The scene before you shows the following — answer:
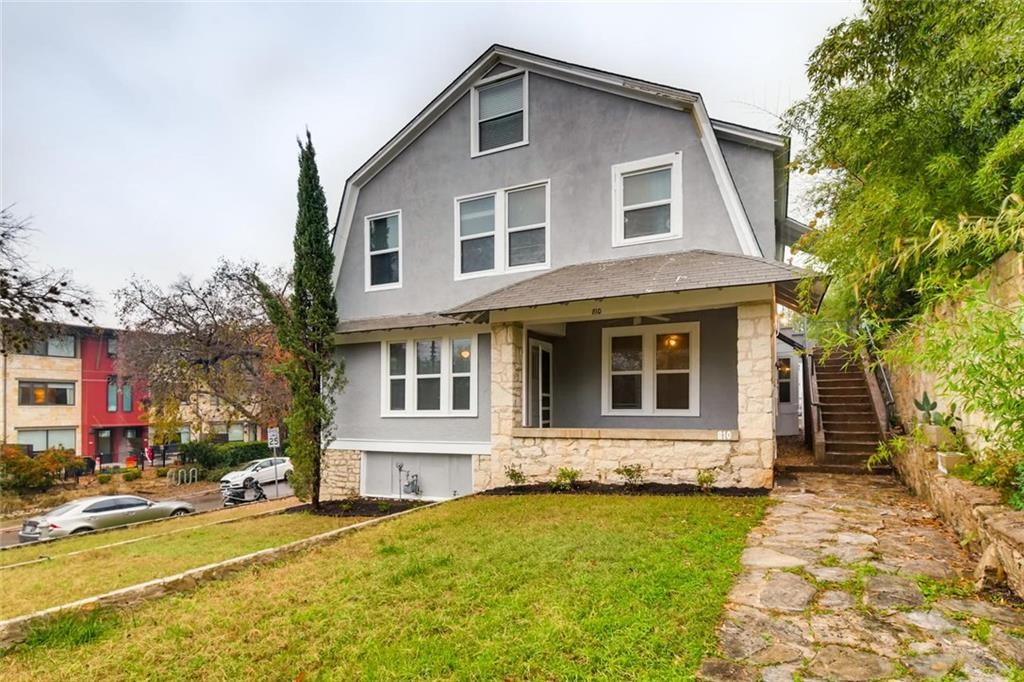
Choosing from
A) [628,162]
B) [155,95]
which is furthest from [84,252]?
[628,162]

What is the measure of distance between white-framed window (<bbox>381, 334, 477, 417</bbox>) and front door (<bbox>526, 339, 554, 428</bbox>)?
3.62 ft

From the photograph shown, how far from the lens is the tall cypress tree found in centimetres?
1005

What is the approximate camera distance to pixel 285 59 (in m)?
10.9

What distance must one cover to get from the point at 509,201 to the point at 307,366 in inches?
206

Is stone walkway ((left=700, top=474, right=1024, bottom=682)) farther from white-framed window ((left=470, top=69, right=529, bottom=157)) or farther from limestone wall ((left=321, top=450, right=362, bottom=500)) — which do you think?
limestone wall ((left=321, top=450, right=362, bottom=500))

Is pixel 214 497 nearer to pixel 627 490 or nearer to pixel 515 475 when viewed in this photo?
pixel 515 475

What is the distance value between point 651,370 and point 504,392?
294 centimetres

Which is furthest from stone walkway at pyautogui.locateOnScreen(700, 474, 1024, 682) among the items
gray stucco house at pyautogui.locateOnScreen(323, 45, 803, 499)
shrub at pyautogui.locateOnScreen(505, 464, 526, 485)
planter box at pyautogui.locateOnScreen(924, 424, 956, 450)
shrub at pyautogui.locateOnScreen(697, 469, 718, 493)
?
shrub at pyautogui.locateOnScreen(505, 464, 526, 485)

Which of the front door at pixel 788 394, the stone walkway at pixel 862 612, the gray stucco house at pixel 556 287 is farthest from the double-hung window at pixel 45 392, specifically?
the front door at pixel 788 394

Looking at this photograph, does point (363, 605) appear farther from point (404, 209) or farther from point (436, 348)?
point (404, 209)

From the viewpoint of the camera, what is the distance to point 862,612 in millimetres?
3160

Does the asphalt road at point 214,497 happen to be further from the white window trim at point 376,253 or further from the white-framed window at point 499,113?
the white-framed window at point 499,113

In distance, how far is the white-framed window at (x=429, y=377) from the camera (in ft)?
33.2

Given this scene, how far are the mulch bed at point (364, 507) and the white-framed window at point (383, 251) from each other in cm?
451
